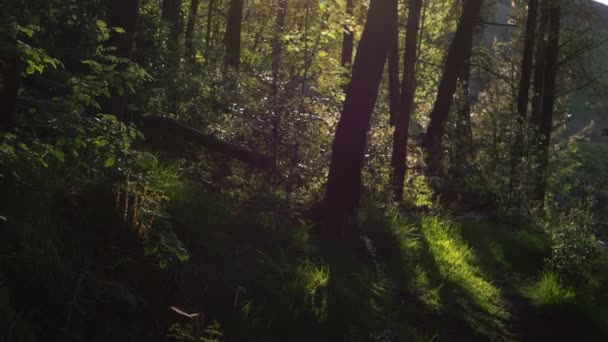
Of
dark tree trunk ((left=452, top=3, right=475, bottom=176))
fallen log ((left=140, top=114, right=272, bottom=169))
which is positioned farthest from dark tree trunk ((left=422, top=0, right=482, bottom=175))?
fallen log ((left=140, top=114, right=272, bottom=169))

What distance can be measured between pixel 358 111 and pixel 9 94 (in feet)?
16.7

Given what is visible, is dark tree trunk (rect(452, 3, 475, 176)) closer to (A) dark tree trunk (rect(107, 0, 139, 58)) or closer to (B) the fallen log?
(B) the fallen log

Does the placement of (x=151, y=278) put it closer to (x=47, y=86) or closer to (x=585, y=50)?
(x=47, y=86)

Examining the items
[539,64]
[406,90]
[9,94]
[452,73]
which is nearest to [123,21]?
[9,94]

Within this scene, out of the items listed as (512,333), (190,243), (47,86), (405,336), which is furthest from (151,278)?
(512,333)

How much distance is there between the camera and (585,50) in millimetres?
23469

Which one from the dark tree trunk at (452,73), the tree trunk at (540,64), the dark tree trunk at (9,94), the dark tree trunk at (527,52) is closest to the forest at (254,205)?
the dark tree trunk at (9,94)

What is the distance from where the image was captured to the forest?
16.8ft

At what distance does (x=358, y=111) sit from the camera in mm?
9414

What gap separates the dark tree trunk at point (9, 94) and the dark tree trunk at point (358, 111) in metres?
4.74

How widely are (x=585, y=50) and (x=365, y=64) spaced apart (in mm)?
16478

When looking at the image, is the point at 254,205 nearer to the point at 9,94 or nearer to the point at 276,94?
the point at 276,94

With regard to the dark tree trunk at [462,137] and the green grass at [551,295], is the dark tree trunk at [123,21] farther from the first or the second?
the dark tree trunk at [462,137]

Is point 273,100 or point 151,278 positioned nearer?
point 151,278
